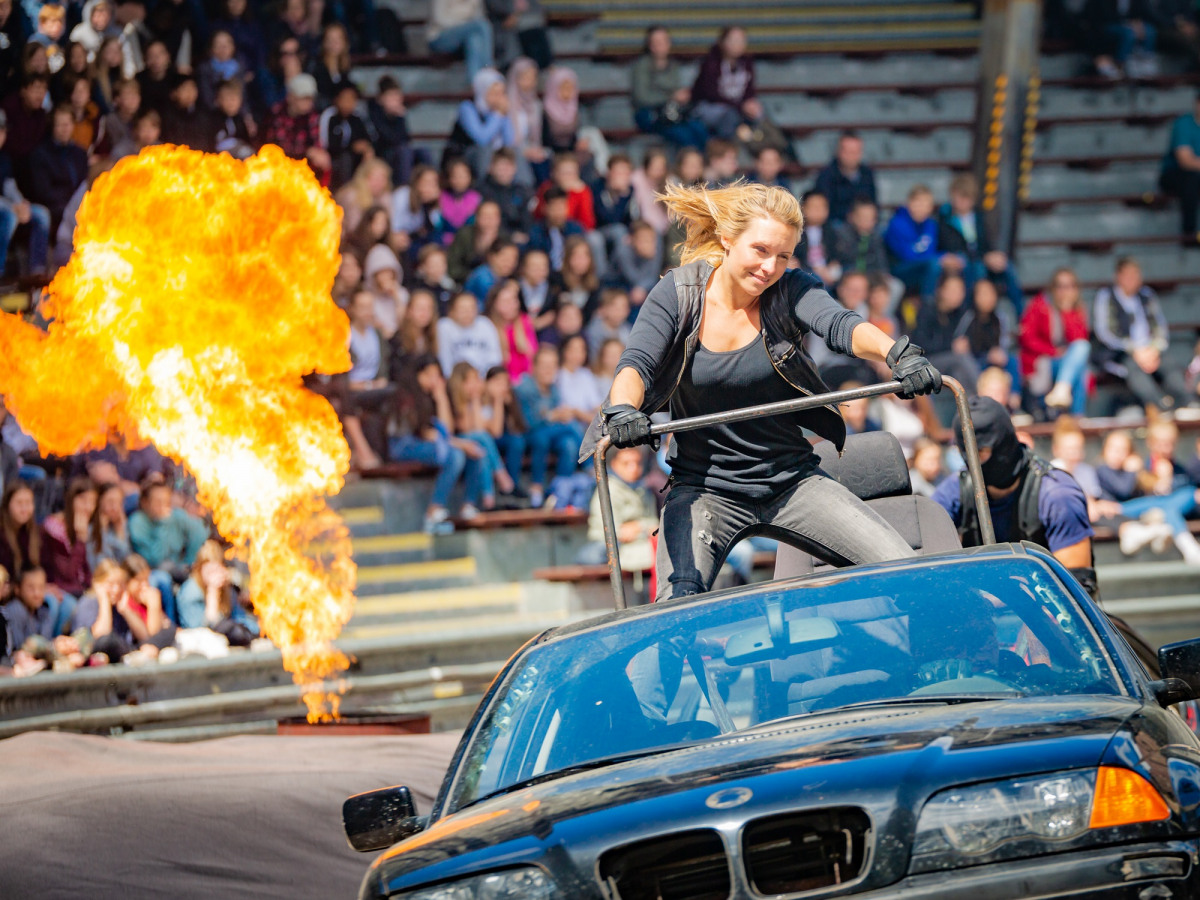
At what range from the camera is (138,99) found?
41.6 feet

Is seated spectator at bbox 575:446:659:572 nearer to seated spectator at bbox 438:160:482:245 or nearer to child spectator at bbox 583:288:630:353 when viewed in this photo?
child spectator at bbox 583:288:630:353

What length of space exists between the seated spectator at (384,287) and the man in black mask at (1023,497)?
262 inches

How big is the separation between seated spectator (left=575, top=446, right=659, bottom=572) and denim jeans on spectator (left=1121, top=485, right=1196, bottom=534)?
4294 mm

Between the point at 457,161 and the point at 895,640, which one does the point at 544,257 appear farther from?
the point at 895,640

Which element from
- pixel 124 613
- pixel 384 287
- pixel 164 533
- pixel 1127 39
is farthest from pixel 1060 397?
pixel 124 613

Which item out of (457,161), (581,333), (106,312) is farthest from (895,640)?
(457,161)

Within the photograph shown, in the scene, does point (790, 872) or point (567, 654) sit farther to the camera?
point (567, 654)

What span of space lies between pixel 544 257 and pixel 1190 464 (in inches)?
240

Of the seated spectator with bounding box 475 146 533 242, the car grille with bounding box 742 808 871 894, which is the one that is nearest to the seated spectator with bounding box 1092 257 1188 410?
the seated spectator with bounding box 475 146 533 242

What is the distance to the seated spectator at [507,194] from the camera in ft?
45.7

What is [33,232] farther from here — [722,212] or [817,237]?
[722,212]

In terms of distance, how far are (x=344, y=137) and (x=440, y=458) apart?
329 centimetres

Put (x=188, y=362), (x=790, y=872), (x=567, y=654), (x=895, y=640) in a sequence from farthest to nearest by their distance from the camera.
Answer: (x=188, y=362) < (x=567, y=654) < (x=895, y=640) < (x=790, y=872)

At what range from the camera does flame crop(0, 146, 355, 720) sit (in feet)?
35.2
